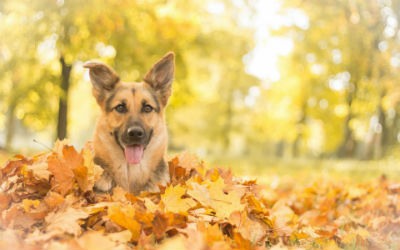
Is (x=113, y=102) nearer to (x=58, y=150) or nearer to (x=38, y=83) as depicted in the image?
(x=58, y=150)

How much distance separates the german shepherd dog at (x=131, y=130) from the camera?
14.5 feet

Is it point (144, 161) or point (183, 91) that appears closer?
point (144, 161)

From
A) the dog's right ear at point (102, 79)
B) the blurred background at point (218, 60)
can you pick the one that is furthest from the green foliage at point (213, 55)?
the dog's right ear at point (102, 79)

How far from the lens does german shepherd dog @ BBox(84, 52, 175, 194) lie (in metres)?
4.43

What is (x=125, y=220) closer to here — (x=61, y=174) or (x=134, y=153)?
(x=61, y=174)

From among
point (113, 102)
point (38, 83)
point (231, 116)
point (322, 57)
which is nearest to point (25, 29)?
point (38, 83)

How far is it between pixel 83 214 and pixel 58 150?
120 cm

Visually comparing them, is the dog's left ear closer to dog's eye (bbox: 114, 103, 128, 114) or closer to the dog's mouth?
dog's eye (bbox: 114, 103, 128, 114)

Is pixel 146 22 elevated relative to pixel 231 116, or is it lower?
elevated

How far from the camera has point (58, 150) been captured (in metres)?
4.38

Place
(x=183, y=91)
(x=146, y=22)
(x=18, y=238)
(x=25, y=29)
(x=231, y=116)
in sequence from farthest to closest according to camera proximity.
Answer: (x=231, y=116), (x=183, y=91), (x=146, y=22), (x=25, y=29), (x=18, y=238)

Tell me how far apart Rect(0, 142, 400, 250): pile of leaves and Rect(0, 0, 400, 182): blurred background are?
52cm

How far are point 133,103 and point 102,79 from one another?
1.34 ft

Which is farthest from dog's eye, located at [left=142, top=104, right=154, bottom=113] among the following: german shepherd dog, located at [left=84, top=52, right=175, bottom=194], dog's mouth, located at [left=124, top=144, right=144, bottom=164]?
dog's mouth, located at [left=124, top=144, right=144, bottom=164]
